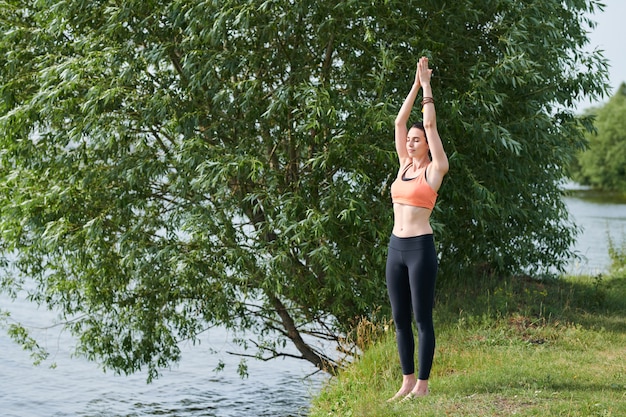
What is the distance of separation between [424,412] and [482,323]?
12.8 ft

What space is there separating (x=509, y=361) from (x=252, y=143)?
4637mm

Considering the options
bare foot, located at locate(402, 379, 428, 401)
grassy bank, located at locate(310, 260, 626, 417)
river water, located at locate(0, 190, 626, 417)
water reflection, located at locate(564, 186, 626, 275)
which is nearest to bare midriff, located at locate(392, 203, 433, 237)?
bare foot, located at locate(402, 379, 428, 401)

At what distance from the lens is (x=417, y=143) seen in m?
6.59

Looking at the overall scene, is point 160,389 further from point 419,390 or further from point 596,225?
point 596,225

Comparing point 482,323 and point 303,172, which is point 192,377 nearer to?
point 303,172

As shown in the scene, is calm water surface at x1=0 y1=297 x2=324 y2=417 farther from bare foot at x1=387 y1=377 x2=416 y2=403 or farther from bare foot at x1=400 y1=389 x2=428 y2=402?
bare foot at x1=400 y1=389 x2=428 y2=402

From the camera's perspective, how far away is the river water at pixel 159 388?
533 inches

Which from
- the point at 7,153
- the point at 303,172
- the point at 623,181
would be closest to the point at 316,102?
the point at 303,172

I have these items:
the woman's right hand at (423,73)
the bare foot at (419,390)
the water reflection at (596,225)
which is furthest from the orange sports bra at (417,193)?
the water reflection at (596,225)

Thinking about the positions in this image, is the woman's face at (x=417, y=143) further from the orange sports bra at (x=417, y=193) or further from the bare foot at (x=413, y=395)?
the bare foot at (x=413, y=395)

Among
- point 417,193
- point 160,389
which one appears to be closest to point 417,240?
point 417,193

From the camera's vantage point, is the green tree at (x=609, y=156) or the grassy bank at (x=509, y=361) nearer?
the grassy bank at (x=509, y=361)

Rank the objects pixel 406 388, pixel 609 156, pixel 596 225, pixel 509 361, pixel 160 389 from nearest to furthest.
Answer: pixel 406 388 < pixel 509 361 < pixel 160 389 < pixel 596 225 < pixel 609 156

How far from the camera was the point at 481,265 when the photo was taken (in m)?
12.7
